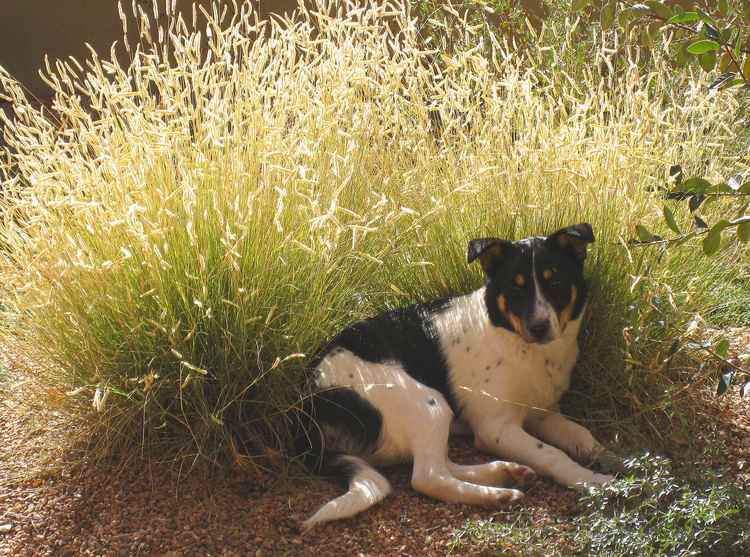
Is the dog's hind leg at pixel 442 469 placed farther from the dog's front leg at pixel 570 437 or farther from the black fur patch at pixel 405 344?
the dog's front leg at pixel 570 437

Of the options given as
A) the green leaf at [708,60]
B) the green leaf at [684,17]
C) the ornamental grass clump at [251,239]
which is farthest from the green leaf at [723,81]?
the ornamental grass clump at [251,239]

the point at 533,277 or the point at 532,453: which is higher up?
the point at 533,277

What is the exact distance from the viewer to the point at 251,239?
11.7ft

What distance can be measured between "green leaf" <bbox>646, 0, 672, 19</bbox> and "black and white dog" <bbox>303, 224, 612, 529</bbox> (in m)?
0.99

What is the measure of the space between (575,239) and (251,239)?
1251 millimetres

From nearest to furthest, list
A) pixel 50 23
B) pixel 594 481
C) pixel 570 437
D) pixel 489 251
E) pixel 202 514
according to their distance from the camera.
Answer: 1. pixel 202 514
2. pixel 594 481
3. pixel 489 251
4. pixel 570 437
5. pixel 50 23

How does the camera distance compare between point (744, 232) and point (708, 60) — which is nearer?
point (744, 232)

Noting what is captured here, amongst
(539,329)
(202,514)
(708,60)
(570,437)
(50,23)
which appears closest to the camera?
(708,60)

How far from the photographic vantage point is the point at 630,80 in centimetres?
433

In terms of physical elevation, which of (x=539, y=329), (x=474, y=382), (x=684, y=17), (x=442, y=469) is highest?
(x=684, y=17)

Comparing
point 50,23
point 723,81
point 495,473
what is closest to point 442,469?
point 495,473

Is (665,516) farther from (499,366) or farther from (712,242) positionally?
(499,366)

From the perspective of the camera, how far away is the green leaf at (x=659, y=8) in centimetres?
266

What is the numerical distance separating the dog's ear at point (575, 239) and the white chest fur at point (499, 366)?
286 millimetres
